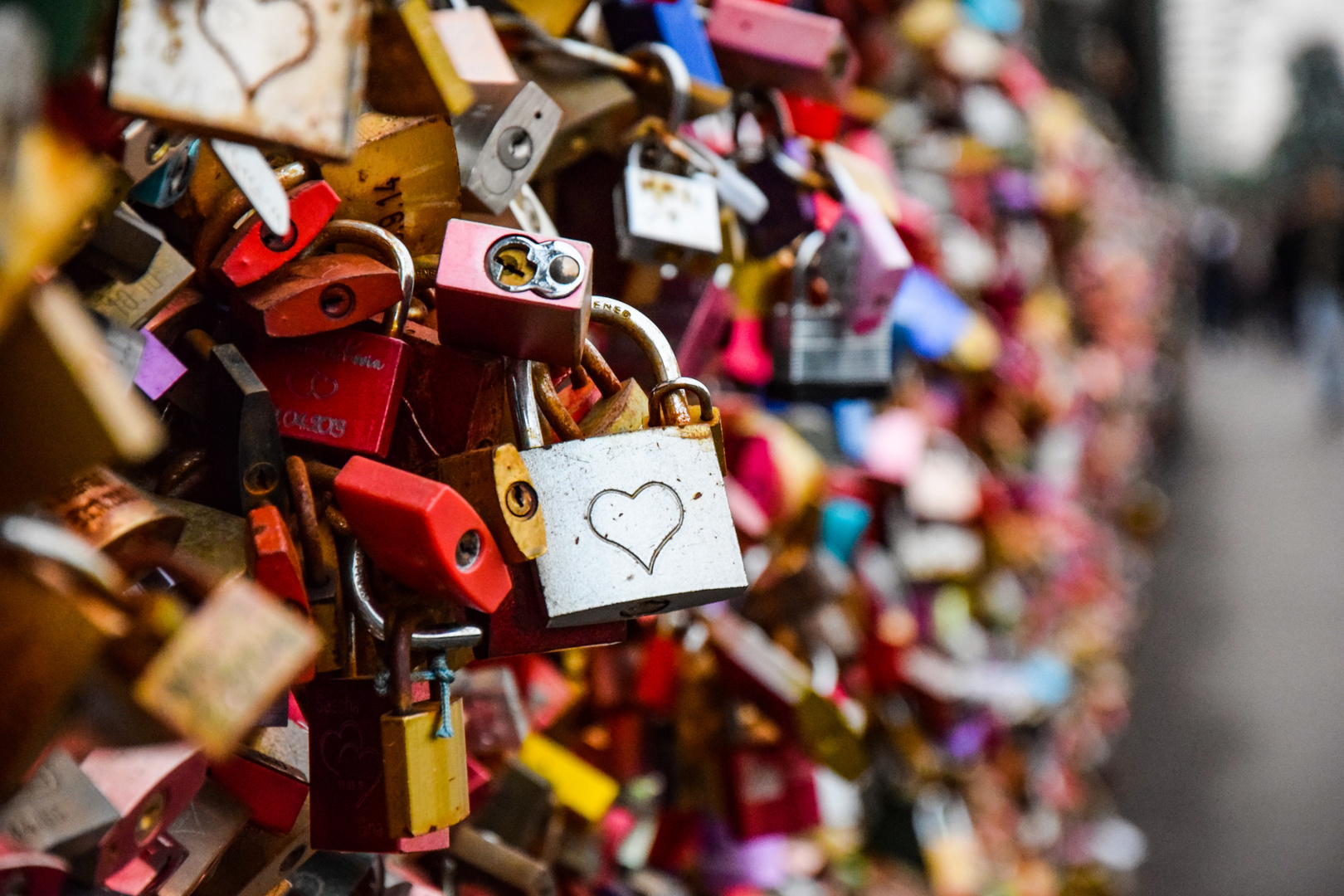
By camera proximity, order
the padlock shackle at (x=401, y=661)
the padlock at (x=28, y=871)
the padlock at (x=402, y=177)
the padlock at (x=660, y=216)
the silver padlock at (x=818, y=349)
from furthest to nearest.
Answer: the silver padlock at (x=818, y=349), the padlock at (x=660, y=216), the padlock at (x=402, y=177), the padlock shackle at (x=401, y=661), the padlock at (x=28, y=871)

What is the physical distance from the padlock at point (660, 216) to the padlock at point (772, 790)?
622 mm

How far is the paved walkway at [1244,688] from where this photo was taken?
2951 millimetres

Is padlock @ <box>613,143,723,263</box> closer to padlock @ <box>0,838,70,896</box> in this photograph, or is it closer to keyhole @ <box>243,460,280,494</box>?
keyhole @ <box>243,460,280,494</box>

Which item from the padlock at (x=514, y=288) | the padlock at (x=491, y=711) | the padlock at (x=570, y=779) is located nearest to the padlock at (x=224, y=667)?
the padlock at (x=514, y=288)

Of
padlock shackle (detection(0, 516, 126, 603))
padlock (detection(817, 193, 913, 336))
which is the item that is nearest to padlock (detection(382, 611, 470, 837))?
padlock shackle (detection(0, 516, 126, 603))

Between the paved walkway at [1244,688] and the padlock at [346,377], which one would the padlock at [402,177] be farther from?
the paved walkway at [1244,688]

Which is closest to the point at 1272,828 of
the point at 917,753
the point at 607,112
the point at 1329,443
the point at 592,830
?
the point at 917,753

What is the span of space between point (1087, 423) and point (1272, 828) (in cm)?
147

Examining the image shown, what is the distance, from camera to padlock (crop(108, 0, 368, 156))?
46 cm

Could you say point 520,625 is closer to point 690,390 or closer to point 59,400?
point 690,390

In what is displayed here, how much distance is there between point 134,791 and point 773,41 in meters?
0.75

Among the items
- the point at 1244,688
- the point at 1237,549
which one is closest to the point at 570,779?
the point at 1244,688

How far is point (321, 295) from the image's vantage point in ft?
2.13

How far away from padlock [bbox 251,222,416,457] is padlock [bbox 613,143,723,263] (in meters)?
0.22
